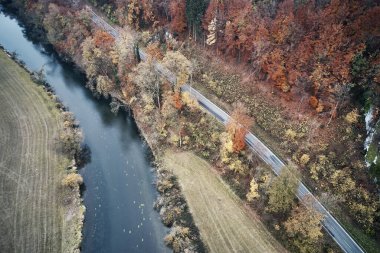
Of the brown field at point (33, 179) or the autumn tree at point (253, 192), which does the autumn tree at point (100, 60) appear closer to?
the brown field at point (33, 179)

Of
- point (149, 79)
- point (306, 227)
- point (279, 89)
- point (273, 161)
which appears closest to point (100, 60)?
point (149, 79)

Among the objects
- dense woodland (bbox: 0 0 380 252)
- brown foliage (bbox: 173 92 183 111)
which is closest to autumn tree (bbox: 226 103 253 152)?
dense woodland (bbox: 0 0 380 252)

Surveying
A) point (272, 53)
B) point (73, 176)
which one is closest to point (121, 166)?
point (73, 176)

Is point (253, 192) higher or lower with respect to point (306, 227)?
lower

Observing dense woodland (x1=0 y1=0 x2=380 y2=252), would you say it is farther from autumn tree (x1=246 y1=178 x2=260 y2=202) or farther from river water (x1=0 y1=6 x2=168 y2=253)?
river water (x1=0 y1=6 x2=168 y2=253)

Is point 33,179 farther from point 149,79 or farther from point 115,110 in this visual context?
point 149,79

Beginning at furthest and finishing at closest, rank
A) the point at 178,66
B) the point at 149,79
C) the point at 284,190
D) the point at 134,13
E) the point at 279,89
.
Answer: the point at 134,13 < the point at 279,89 < the point at 149,79 < the point at 178,66 < the point at 284,190

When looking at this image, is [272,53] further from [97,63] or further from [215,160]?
[97,63]

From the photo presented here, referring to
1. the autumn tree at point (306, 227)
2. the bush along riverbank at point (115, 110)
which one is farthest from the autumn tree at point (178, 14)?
the autumn tree at point (306, 227)
